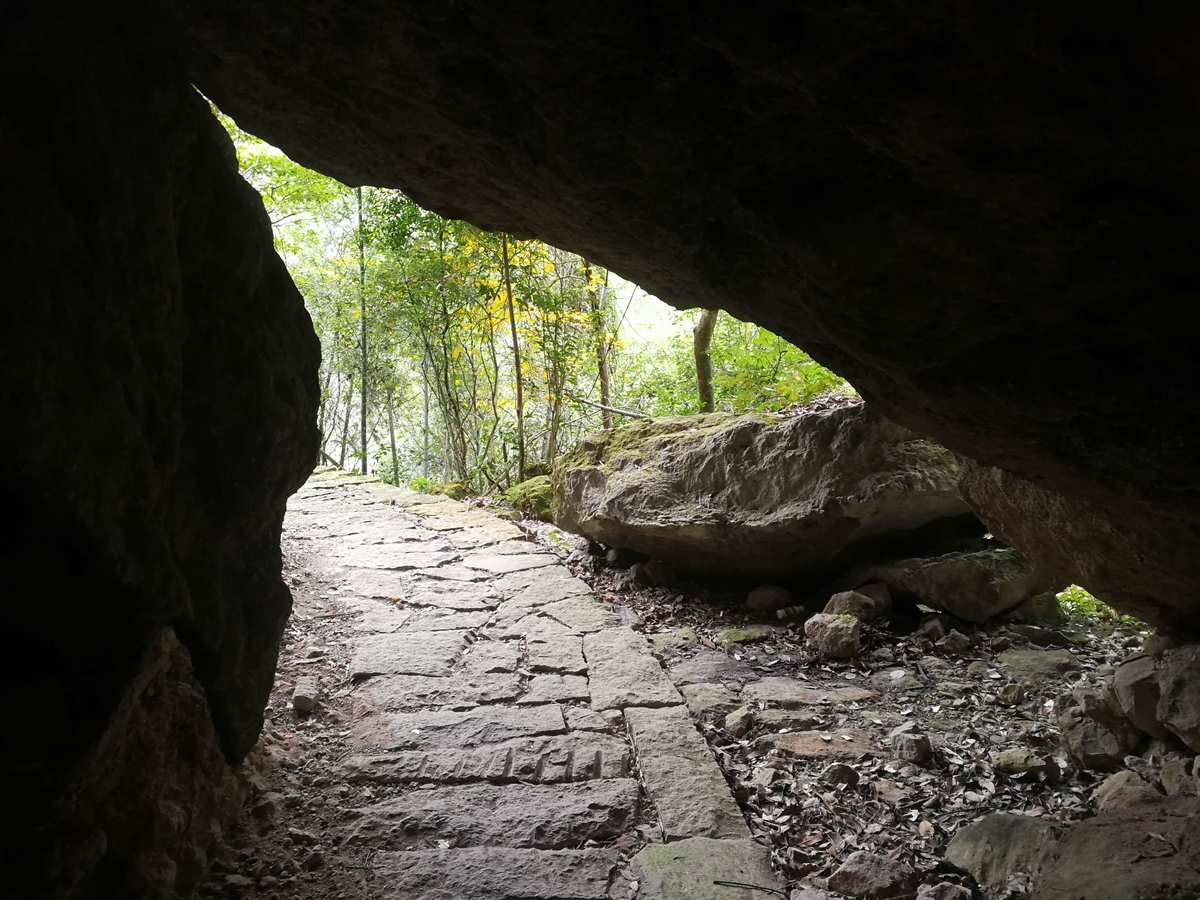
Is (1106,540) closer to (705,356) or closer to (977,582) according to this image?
(977,582)

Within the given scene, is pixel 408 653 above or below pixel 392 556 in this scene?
below

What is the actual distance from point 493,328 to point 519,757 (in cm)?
822

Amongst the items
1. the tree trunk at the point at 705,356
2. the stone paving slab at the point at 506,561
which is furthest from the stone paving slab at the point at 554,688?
the tree trunk at the point at 705,356

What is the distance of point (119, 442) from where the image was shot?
1.72m

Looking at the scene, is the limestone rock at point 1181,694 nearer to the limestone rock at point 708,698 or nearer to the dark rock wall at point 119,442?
the limestone rock at point 708,698

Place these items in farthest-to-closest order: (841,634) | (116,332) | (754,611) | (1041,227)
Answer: (754,611) → (841,634) → (116,332) → (1041,227)

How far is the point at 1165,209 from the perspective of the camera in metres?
1.52

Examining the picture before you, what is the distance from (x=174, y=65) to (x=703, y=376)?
765 cm

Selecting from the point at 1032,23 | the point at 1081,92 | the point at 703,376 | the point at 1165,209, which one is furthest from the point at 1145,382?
the point at 703,376

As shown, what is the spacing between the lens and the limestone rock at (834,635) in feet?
14.8

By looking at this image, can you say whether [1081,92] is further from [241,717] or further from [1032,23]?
[241,717]

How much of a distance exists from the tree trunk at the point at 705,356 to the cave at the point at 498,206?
20.1 ft

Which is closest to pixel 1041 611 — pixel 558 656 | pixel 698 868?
pixel 558 656

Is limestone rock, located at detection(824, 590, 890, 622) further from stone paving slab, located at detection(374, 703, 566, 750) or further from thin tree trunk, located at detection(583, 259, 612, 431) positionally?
thin tree trunk, located at detection(583, 259, 612, 431)
